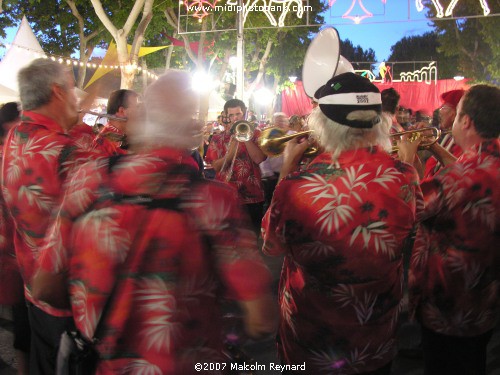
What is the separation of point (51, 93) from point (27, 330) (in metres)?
1.59

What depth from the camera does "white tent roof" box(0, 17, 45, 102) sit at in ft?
45.8

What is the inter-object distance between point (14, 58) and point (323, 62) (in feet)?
44.5

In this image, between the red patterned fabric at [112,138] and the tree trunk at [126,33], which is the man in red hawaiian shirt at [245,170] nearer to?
the red patterned fabric at [112,138]

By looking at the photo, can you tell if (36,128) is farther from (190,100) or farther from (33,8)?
(33,8)

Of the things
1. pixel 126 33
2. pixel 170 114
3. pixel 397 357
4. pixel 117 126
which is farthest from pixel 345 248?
pixel 126 33

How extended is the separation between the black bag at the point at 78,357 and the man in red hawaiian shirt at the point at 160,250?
30 millimetres

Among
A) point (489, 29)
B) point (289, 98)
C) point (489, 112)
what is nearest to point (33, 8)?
point (289, 98)

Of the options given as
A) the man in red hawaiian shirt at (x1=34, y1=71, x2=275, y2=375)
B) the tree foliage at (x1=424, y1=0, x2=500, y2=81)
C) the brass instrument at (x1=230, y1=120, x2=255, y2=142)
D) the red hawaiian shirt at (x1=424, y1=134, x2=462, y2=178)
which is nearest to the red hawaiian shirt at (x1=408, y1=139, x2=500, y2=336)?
the red hawaiian shirt at (x1=424, y1=134, x2=462, y2=178)

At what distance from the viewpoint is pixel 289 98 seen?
2964 centimetres

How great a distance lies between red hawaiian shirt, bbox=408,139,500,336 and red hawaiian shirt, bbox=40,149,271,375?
113 centimetres

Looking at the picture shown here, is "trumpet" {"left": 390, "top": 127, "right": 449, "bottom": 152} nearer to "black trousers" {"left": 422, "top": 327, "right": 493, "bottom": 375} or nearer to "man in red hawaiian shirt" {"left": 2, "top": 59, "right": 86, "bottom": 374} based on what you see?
"black trousers" {"left": 422, "top": 327, "right": 493, "bottom": 375}

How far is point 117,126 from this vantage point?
13.3 ft

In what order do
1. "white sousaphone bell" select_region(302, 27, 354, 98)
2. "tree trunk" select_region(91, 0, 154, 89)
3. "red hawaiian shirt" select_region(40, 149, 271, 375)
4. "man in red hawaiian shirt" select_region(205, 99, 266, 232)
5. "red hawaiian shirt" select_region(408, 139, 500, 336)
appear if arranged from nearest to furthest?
"red hawaiian shirt" select_region(40, 149, 271, 375) → "red hawaiian shirt" select_region(408, 139, 500, 336) → "white sousaphone bell" select_region(302, 27, 354, 98) → "man in red hawaiian shirt" select_region(205, 99, 266, 232) → "tree trunk" select_region(91, 0, 154, 89)

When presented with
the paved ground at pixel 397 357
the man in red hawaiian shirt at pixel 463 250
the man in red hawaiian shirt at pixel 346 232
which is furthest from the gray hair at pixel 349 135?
the paved ground at pixel 397 357
